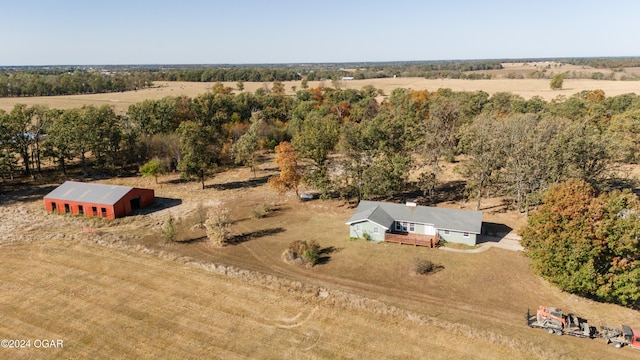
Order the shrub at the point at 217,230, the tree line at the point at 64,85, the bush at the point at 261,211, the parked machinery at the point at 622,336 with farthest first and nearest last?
the tree line at the point at 64,85 < the bush at the point at 261,211 < the shrub at the point at 217,230 < the parked machinery at the point at 622,336

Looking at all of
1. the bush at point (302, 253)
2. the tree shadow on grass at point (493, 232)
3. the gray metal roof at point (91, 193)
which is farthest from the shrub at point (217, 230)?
the tree shadow on grass at point (493, 232)

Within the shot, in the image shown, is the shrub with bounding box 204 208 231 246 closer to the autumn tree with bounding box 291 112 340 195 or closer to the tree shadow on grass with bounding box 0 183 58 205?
the autumn tree with bounding box 291 112 340 195

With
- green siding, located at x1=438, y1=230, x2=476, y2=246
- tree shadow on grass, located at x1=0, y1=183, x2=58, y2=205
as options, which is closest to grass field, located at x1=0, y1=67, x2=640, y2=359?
green siding, located at x1=438, y1=230, x2=476, y2=246

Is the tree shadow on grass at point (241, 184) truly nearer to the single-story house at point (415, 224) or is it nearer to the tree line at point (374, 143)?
the tree line at point (374, 143)

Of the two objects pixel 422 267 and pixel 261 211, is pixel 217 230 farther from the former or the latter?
pixel 422 267

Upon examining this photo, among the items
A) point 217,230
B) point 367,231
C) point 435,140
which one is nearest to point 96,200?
point 217,230

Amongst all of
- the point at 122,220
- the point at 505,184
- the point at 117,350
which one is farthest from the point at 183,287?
the point at 505,184
